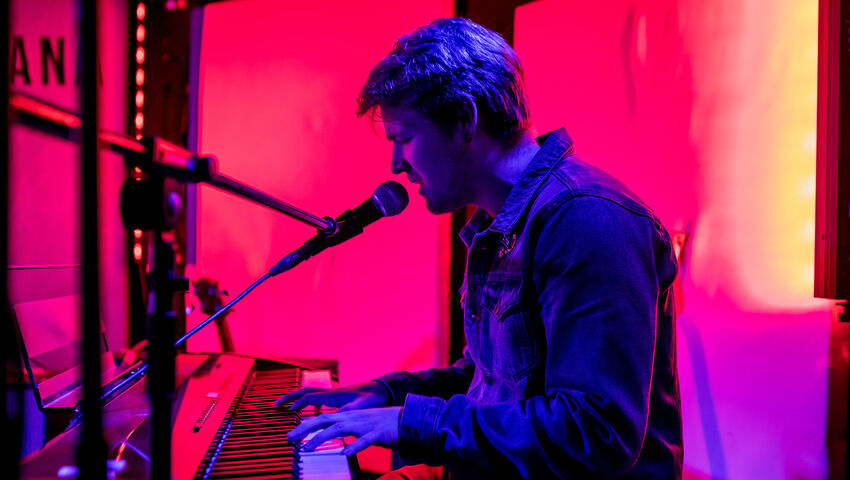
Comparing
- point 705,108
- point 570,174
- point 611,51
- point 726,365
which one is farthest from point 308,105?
point 726,365

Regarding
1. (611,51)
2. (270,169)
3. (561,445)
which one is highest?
(611,51)

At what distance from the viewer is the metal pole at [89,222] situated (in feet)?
1.97

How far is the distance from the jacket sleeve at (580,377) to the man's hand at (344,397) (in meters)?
0.45

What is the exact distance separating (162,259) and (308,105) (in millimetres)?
2517

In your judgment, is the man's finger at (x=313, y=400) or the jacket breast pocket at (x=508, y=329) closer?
the jacket breast pocket at (x=508, y=329)

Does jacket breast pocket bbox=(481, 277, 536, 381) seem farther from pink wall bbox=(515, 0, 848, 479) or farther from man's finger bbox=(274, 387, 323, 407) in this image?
pink wall bbox=(515, 0, 848, 479)

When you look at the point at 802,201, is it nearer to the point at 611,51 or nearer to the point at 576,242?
the point at 611,51

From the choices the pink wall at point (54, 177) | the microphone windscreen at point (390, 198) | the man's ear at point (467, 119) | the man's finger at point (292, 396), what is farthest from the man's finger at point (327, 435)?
the pink wall at point (54, 177)

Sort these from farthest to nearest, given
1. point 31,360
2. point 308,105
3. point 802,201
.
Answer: point 308,105
point 802,201
point 31,360

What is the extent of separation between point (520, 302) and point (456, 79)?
1.87ft

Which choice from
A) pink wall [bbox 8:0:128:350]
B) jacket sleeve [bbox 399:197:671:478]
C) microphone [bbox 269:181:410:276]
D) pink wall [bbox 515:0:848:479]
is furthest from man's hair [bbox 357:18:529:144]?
pink wall [bbox 8:0:128:350]

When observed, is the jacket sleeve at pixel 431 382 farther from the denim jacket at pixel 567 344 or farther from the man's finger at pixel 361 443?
the man's finger at pixel 361 443

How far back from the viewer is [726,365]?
236 cm

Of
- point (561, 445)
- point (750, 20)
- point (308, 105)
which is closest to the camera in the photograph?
point (561, 445)
